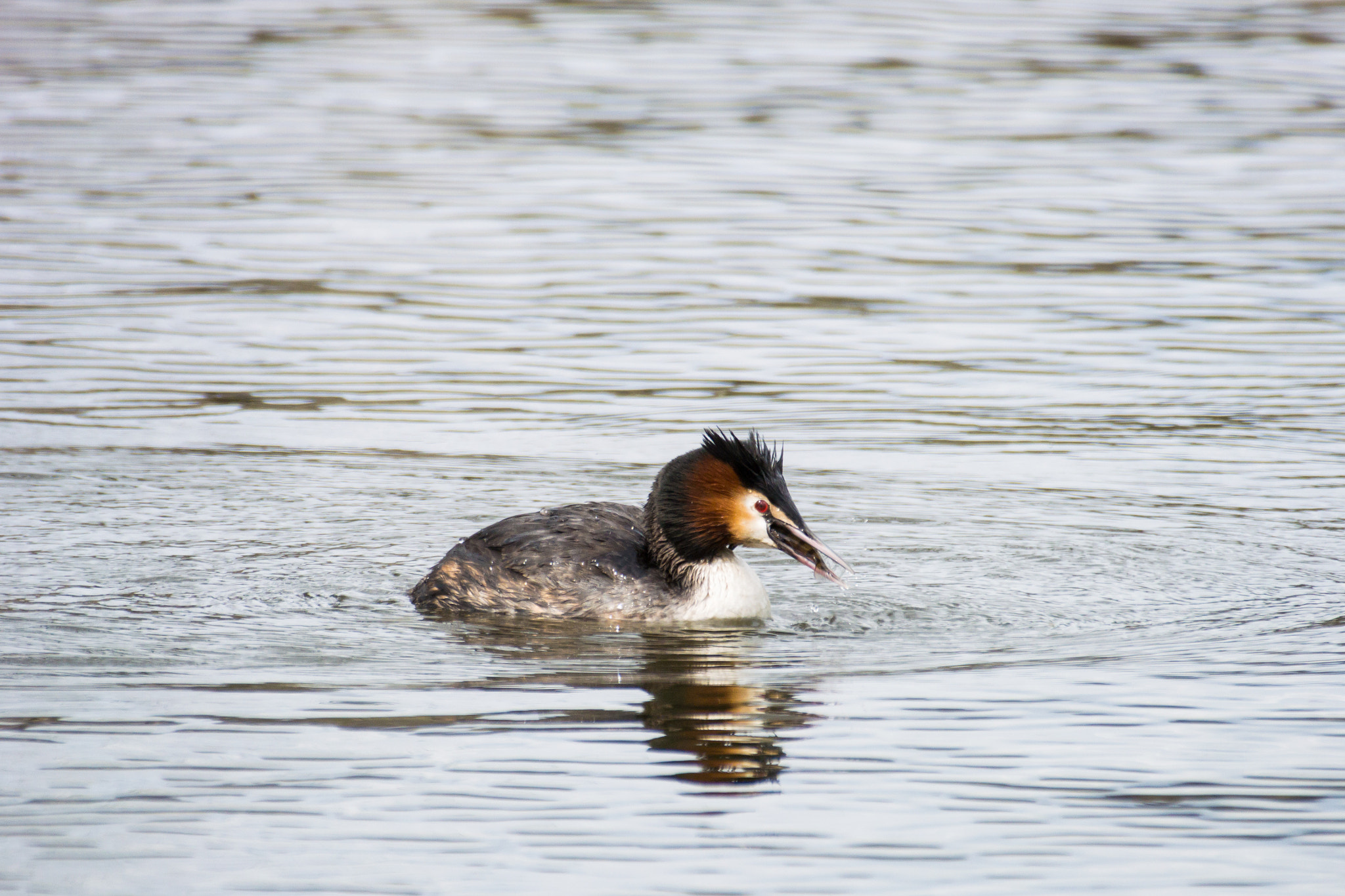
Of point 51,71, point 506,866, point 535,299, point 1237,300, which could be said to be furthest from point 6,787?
point 51,71

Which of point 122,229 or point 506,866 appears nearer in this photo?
point 506,866

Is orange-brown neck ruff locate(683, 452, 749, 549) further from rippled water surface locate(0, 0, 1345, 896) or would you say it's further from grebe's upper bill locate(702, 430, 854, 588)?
rippled water surface locate(0, 0, 1345, 896)

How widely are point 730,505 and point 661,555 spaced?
1.60ft

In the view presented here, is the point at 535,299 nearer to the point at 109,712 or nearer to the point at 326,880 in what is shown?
the point at 109,712

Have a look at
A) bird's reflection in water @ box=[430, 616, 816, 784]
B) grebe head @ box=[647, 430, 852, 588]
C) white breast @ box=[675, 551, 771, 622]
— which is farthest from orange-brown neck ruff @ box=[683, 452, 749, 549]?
bird's reflection in water @ box=[430, 616, 816, 784]

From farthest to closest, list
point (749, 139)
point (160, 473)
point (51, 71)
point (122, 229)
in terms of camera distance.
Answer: point (51, 71), point (749, 139), point (122, 229), point (160, 473)

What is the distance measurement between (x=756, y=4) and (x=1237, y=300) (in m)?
15.6

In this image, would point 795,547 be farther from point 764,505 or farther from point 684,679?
point 684,679

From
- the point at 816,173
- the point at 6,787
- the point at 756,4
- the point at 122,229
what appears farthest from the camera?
the point at 756,4

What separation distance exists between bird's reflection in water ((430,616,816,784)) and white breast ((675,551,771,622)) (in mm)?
90

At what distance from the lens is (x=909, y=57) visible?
2561 centimetres

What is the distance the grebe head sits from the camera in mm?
9289

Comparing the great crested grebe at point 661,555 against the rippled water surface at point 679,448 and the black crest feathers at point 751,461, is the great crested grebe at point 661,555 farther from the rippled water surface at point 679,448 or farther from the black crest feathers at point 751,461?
the rippled water surface at point 679,448

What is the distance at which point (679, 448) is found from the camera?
1220 cm
